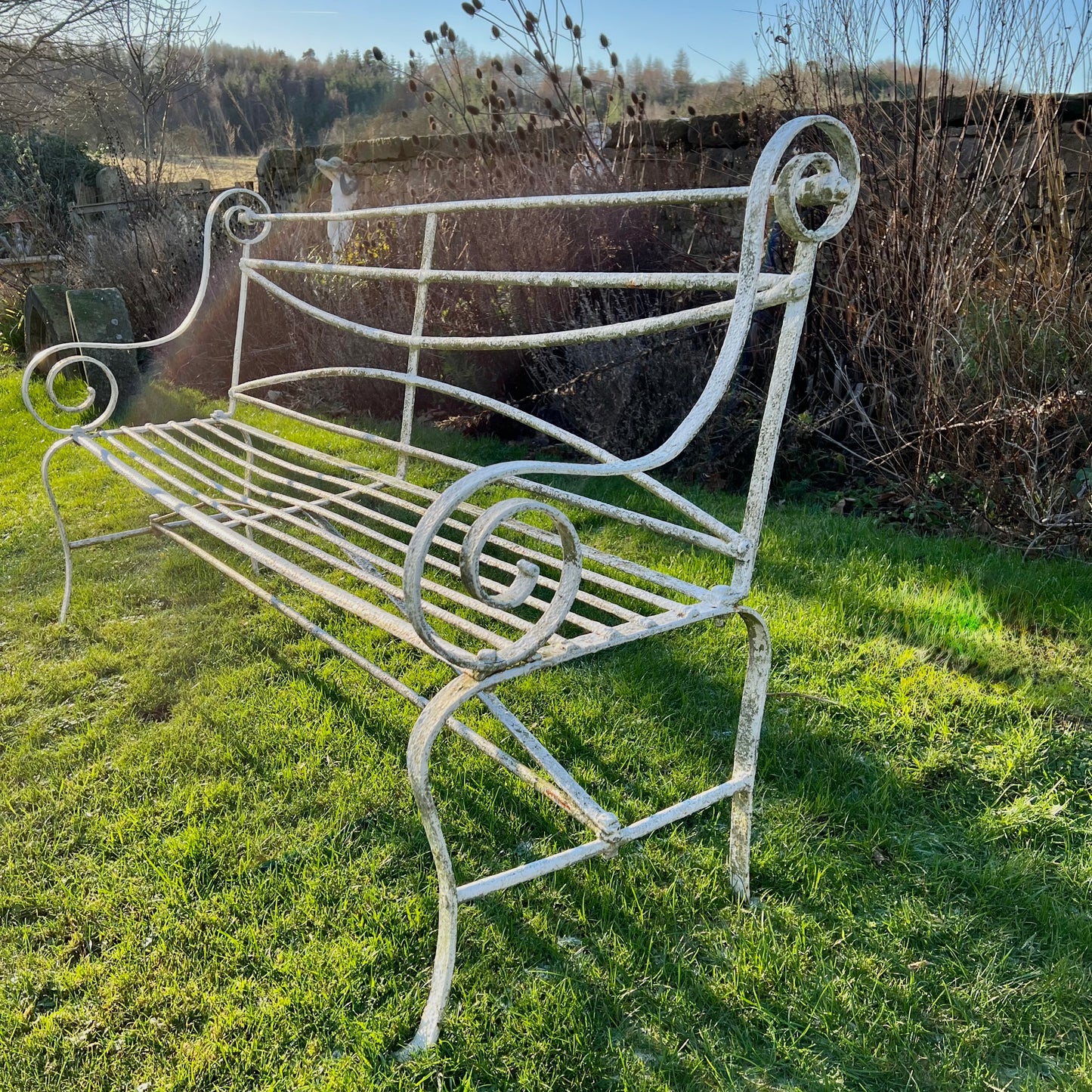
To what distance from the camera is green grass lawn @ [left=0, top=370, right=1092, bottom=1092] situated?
1321 mm

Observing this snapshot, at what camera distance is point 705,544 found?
1503 mm

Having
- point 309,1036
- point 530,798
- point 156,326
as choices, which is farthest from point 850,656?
point 156,326

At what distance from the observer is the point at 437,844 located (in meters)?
1.25

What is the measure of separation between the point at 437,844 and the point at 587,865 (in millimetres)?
536

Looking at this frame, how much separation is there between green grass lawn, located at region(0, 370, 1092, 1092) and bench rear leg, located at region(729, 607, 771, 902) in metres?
0.07

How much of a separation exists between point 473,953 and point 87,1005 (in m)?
0.65

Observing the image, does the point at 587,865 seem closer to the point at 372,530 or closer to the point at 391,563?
the point at 391,563

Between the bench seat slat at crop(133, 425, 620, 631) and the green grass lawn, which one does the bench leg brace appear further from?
the bench seat slat at crop(133, 425, 620, 631)

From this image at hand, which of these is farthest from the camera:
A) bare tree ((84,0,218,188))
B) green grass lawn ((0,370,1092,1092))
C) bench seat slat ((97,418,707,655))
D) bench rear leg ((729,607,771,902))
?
bare tree ((84,0,218,188))

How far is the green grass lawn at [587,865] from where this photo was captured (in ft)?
4.33

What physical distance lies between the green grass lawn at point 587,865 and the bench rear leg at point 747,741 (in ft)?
0.23

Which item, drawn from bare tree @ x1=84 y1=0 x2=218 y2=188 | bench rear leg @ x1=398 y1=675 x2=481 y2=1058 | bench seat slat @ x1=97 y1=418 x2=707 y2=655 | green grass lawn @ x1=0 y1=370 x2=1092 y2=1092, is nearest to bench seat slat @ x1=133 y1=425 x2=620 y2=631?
bench seat slat @ x1=97 y1=418 x2=707 y2=655

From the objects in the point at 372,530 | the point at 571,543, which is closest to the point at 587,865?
the point at 571,543

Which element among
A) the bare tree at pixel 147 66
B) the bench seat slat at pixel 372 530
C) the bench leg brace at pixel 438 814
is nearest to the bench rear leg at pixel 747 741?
the bench leg brace at pixel 438 814
